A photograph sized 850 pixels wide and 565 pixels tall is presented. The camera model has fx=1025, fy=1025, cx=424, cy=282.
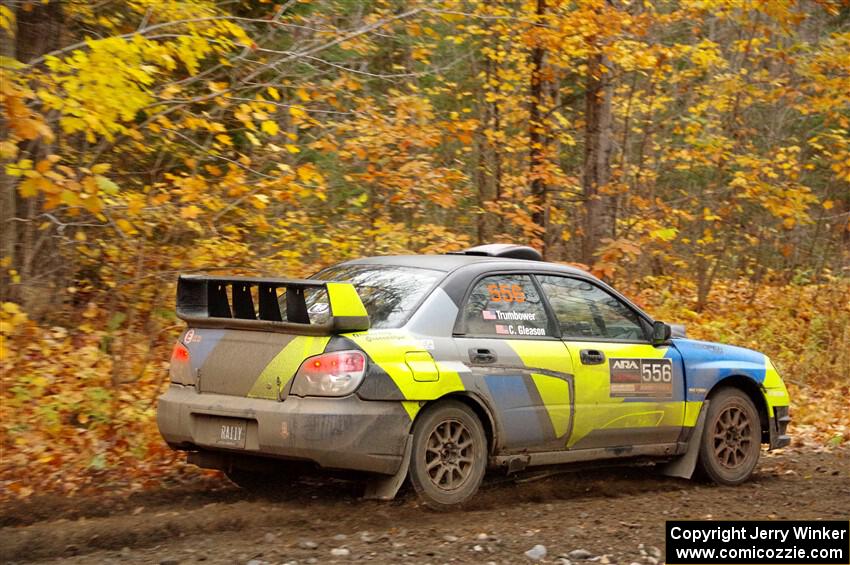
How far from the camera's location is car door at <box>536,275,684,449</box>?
7.27 m

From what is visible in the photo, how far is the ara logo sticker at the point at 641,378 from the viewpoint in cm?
747

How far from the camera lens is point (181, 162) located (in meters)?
11.8

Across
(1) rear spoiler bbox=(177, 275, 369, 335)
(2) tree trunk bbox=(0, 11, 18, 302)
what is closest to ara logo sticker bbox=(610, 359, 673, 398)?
(1) rear spoiler bbox=(177, 275, 369, 335)

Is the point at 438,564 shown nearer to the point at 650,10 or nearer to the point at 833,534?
the point at 833,534

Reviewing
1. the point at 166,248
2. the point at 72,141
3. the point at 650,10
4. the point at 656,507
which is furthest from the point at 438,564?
the point at 650,10

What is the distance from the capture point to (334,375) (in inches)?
236

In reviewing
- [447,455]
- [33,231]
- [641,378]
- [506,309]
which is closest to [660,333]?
[641,378]

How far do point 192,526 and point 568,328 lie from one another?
3.02 metres

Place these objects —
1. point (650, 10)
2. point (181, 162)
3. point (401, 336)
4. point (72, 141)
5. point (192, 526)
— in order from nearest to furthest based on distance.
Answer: point (192, 526) < point (401, 336) < point (72, 141) < point (181, 162) < point (650, 10)

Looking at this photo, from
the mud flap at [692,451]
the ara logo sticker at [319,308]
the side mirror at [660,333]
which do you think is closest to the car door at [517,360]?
the ara logo sticker at [319,308]

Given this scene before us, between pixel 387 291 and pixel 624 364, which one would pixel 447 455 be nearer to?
pixel 387 291

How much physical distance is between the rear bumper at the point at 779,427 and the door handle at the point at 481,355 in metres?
3.03

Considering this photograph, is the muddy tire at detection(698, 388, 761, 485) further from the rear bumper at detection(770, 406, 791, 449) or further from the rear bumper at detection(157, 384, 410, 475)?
the rear bumper at detection(157, 384, 410, 475)

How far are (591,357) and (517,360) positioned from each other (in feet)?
2.43
